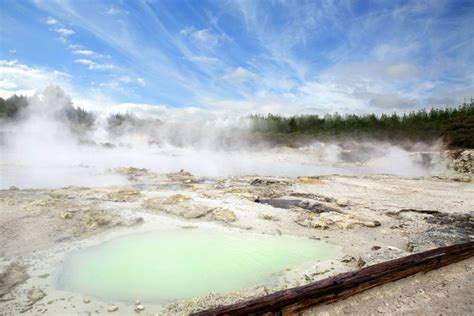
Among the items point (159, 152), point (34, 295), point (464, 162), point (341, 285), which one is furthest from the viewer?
point (159, 152)

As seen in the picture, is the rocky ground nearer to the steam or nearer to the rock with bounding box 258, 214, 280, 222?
the rock with bounding box 258, 214, 280, 222

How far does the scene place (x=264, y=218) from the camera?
8031 millimetres

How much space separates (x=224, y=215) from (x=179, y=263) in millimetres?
2760

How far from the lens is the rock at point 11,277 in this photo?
4.23 meters

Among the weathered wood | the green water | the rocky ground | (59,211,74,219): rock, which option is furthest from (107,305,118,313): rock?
(59,211,74,219): rock

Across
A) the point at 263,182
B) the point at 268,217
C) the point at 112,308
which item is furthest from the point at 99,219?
the point at 263,182

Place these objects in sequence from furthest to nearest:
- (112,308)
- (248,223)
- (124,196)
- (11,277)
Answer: (124,196)
(248,223)
(11,277)
(112,308)

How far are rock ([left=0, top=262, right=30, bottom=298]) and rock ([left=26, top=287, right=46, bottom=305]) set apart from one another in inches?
12.4

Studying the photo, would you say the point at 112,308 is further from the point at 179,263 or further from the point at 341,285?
the point at 341,285

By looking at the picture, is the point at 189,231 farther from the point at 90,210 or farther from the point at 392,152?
the point at 392,152

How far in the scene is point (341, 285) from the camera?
127 inches

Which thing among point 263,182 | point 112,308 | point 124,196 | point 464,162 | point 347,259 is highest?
point 464,162

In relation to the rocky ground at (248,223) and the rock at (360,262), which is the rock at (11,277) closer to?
the rocky ground at (248,223)

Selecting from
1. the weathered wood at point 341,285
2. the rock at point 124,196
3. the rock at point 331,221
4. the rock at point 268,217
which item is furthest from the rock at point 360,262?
the rock at point 124,196
